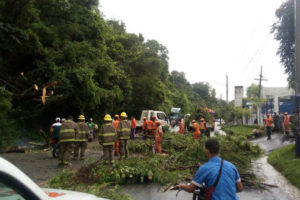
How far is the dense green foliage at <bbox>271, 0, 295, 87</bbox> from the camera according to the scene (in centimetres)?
1581

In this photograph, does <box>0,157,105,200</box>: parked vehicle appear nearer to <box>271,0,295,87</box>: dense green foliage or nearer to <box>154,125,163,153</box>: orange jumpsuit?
<box>154,125,163,153</box>: orange jumpsuit

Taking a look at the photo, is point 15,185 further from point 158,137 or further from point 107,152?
point 158,137

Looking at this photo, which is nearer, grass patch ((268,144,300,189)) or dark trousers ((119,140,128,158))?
grass patch ((268,144,300,189))

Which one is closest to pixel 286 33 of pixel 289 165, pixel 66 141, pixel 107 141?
pixel 289 165

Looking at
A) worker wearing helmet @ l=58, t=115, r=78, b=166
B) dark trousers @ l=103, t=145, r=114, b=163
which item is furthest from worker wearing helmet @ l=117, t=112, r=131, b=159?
worker wearing helmet @ l=58, t=115, r=78, b=166

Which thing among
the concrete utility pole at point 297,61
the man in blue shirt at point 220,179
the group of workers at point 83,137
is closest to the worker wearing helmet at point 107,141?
the group of workers at point 83,137

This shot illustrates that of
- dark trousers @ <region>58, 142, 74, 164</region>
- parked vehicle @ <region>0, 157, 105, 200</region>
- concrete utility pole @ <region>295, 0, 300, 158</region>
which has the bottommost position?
dark trousers @ <region>58, 142, 74, 164</region>

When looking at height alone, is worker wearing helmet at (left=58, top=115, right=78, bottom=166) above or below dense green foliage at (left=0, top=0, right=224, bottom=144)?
below

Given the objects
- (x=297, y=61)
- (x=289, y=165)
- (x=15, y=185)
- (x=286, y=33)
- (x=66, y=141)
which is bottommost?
(x=289, y=165)

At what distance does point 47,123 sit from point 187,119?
11.5 m

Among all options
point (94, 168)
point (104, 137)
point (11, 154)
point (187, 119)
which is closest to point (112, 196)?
point (94, 168)

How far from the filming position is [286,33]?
15945mm

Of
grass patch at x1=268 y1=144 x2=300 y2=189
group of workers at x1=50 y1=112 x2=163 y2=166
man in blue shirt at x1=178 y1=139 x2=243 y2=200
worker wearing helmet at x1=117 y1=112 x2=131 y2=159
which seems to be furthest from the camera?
worker wearing helmet at x1=117 y1=112 x2=131 y2=159

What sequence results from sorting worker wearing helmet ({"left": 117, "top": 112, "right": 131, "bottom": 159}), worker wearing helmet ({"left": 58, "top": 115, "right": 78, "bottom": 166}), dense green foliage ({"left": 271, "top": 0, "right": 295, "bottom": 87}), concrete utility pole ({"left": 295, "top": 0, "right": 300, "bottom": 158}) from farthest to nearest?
dense green foliage ({"left": 271, "top": 0, "right": 295, "bottom": 87}) < worker wearing helmet ({"left": 117, "top": 112, "right": 131, "bottom": 159}) < worker wearing helmet ({"left": 58, "top": 115, "right": 78, "bottom": 166}) < concrete utility pole ({"left": 295, "top": 0, "right": 300, "bottom": 158})
